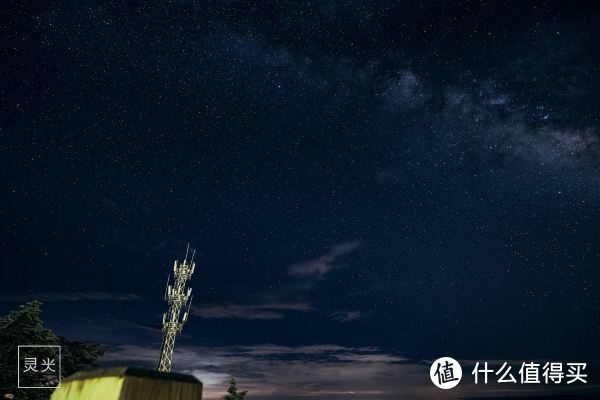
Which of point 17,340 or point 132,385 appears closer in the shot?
point 132,385

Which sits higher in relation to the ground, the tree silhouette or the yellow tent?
the yellow tent

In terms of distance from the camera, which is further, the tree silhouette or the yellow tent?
the tree silhouette

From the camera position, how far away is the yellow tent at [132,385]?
1072 millimetres

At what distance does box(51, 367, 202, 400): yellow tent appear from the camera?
42.2 inches

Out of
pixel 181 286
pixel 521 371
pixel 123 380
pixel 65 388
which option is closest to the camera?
pixel 123 380

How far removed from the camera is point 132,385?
3.52 feet

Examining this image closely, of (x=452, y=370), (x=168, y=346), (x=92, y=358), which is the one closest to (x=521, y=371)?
(x=452, y=370)

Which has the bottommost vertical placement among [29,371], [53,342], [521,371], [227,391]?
[227,391]

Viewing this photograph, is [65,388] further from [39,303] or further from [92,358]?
[92,358]

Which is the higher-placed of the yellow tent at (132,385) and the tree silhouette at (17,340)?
the yellow tent at (132,385)

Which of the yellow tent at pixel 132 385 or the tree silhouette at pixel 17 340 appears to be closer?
the yellow tent at pixel 132 385

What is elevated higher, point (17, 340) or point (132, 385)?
point (132, 385)

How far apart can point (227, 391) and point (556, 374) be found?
18.5 metres

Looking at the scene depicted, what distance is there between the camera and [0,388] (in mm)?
12141
